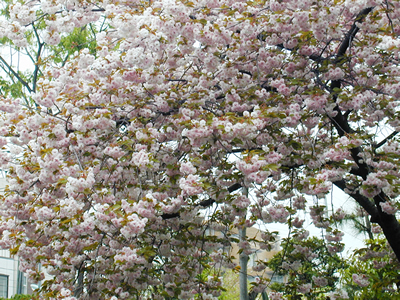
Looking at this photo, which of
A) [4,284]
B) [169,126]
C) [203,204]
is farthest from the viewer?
[4,284]

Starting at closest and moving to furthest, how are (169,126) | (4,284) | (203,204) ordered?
(169,126), (203,204), (4,284)

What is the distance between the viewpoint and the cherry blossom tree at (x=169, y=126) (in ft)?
10.9

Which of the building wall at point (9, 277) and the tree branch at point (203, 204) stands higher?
the building wall at point (9, 277)

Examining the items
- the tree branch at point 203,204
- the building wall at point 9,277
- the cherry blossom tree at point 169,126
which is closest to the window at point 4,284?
the building wall at point 9,277

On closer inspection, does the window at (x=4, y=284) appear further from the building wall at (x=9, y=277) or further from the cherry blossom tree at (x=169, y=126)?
the cherry blossom tree at (x=169, y=126)

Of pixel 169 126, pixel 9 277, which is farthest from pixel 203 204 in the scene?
pixel 9 277

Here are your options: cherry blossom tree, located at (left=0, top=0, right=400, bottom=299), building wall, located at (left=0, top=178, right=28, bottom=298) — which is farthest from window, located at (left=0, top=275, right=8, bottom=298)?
cherry blossom tree, located at (left=0, top=0, right=400, bottom=299)

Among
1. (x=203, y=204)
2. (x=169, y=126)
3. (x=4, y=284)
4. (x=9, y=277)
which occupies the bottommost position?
(x=203, y=204)

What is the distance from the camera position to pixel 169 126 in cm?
371

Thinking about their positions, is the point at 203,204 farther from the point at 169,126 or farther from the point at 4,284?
the point at 4,284

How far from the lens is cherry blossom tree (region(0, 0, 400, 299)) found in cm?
333

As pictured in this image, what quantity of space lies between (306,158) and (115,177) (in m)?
1.75

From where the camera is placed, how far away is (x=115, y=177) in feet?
11.8

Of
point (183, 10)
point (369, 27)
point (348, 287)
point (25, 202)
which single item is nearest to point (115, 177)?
point (25, 202)
